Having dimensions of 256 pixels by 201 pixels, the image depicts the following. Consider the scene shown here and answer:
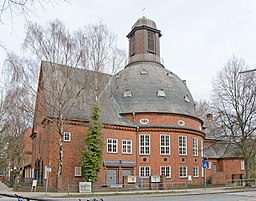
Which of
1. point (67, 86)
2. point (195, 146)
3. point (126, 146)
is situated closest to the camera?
point (67, 86)

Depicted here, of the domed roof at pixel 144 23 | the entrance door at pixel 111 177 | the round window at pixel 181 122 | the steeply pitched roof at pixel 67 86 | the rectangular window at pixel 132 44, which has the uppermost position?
the domed roof at pixel 144 23

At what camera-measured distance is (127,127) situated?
124ft

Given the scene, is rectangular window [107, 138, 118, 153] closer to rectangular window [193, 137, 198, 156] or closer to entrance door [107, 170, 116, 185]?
entrance door [107, 170, 116, 185]

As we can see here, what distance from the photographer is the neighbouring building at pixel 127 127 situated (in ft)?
103

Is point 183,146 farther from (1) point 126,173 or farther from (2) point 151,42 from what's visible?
(2) point 151,42

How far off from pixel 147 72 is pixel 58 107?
54.0 feet

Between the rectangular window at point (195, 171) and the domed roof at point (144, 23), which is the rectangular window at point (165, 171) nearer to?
the rectangular window at point (195, 171)

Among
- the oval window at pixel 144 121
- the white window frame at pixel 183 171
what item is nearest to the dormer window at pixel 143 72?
the oval window at pixel 144 121

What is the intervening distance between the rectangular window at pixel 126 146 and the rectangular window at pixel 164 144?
3.61 metres

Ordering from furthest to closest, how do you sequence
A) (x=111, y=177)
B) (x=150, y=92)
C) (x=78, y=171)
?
(x=150, y=92) < (x=111, y=177) < (x=78, y=171)

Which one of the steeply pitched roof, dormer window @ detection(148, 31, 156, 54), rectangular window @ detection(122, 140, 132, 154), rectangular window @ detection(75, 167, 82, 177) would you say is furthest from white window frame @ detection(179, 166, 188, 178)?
dormer window @ detection(148, 31, 156, 54)

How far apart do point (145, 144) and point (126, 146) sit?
2316 mm

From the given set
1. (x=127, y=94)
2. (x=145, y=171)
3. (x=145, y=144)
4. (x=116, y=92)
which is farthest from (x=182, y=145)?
(x=116, y=92)

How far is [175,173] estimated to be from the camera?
37.9 meters
